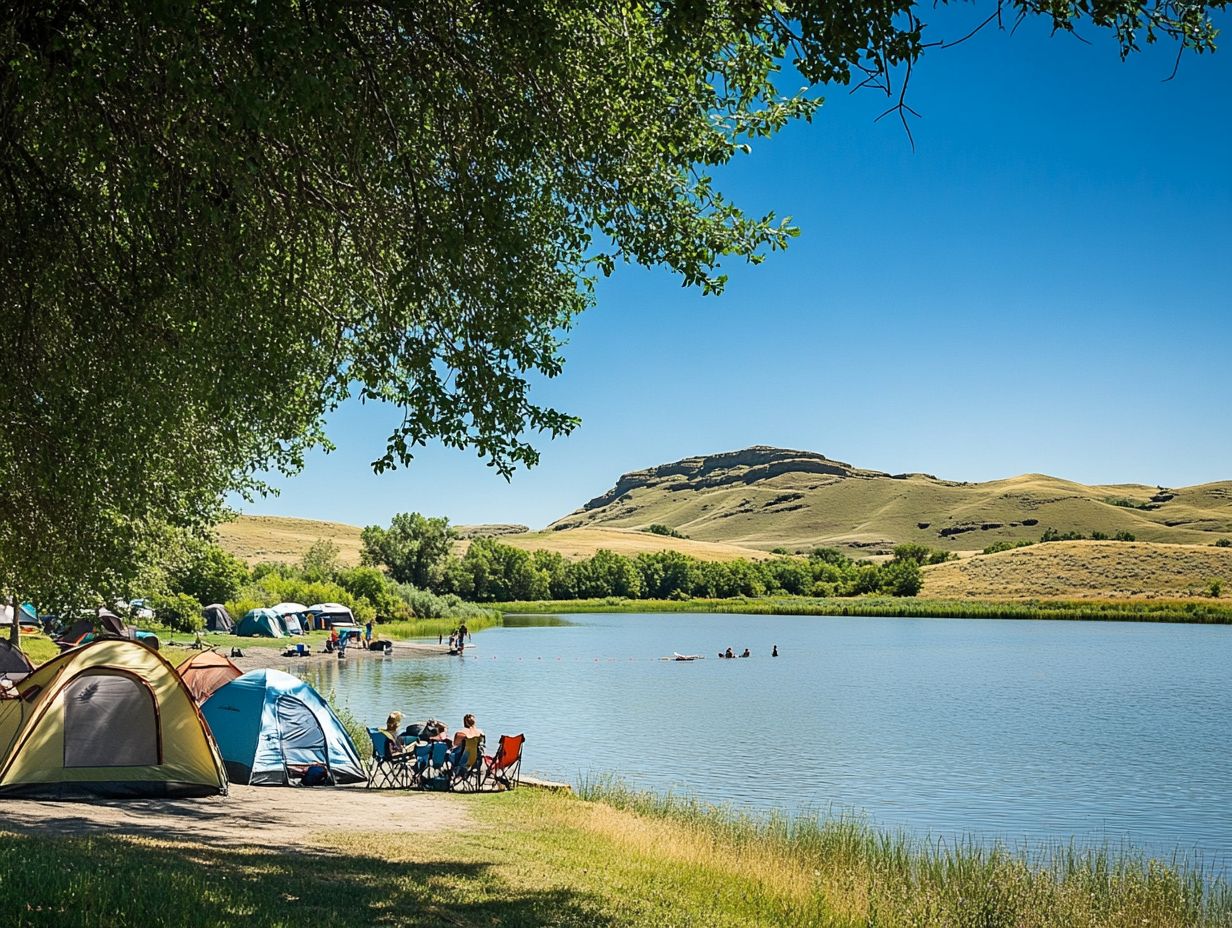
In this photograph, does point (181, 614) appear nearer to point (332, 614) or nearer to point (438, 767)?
point (332, 614)

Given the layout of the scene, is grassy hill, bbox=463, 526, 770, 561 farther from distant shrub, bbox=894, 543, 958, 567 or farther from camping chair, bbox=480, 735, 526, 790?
camping chair, bbox=480, 735, 526, 790

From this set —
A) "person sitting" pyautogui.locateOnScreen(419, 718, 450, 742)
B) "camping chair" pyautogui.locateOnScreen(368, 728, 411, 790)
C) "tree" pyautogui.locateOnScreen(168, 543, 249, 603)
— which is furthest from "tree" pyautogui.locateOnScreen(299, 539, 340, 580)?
"camping chair" pyautogui.locateOnScreen(368, 728, 411, 790)

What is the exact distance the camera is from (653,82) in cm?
866

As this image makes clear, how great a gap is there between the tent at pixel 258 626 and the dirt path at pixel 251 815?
43.0 m

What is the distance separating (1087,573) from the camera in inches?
4299

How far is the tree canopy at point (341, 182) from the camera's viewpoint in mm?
7453

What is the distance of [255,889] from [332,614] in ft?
190

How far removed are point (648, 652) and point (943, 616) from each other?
144 feet

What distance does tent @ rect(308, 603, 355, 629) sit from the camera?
6397 centimetres

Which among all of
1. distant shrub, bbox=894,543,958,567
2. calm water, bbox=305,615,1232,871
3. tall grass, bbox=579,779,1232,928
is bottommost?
calm water, bbox=305,615,1232,871

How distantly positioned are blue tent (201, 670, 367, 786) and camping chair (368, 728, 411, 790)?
0.29 meters

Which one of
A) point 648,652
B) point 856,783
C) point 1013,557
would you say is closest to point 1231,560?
point 1013,557

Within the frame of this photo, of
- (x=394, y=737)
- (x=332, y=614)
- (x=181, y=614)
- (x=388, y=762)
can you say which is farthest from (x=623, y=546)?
(x=388, y=762)

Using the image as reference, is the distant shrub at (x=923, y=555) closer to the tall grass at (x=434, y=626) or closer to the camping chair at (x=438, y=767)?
the tall grass at (x=434, y=626)
